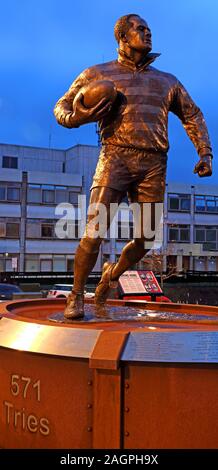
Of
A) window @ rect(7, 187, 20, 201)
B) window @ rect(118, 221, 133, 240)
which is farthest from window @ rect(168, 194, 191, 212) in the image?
window @ rect(7, 187, 20, 201)

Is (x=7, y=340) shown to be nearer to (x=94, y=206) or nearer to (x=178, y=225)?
(x=94, y=206)

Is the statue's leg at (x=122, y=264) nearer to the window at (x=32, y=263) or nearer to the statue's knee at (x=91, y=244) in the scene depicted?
the statue's knee at (x=91, y=244)

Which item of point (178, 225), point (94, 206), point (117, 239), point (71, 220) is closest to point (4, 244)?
point (71, 220)

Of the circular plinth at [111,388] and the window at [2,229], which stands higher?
the window at [2,229]

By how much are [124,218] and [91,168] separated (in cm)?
610

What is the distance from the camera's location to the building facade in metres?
38.3

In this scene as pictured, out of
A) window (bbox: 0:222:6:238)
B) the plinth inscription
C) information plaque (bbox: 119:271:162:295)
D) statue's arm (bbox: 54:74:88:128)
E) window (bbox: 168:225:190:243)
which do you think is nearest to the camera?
the plinth inscription

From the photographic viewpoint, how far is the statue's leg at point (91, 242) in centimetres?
392

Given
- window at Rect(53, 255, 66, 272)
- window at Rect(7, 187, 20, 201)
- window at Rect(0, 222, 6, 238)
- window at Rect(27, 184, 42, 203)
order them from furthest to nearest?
window at Rect(53, 255, 66, 272) → window at Rect(27, 184, 42, 203) → window at Rect(7, 187, 20, 201) → window at Rect(0, 222, 6, 238)

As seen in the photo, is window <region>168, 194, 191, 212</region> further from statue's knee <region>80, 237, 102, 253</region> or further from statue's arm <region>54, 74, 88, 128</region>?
statue's knee <region>80, 237, 102, 253</region>

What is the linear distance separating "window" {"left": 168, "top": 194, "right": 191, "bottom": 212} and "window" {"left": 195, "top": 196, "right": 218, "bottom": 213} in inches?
39.2

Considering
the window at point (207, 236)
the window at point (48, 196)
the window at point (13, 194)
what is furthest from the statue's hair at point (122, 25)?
the window at point (207, 236)

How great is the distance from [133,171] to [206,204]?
41.9m

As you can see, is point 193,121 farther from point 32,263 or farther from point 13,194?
point 32,263
